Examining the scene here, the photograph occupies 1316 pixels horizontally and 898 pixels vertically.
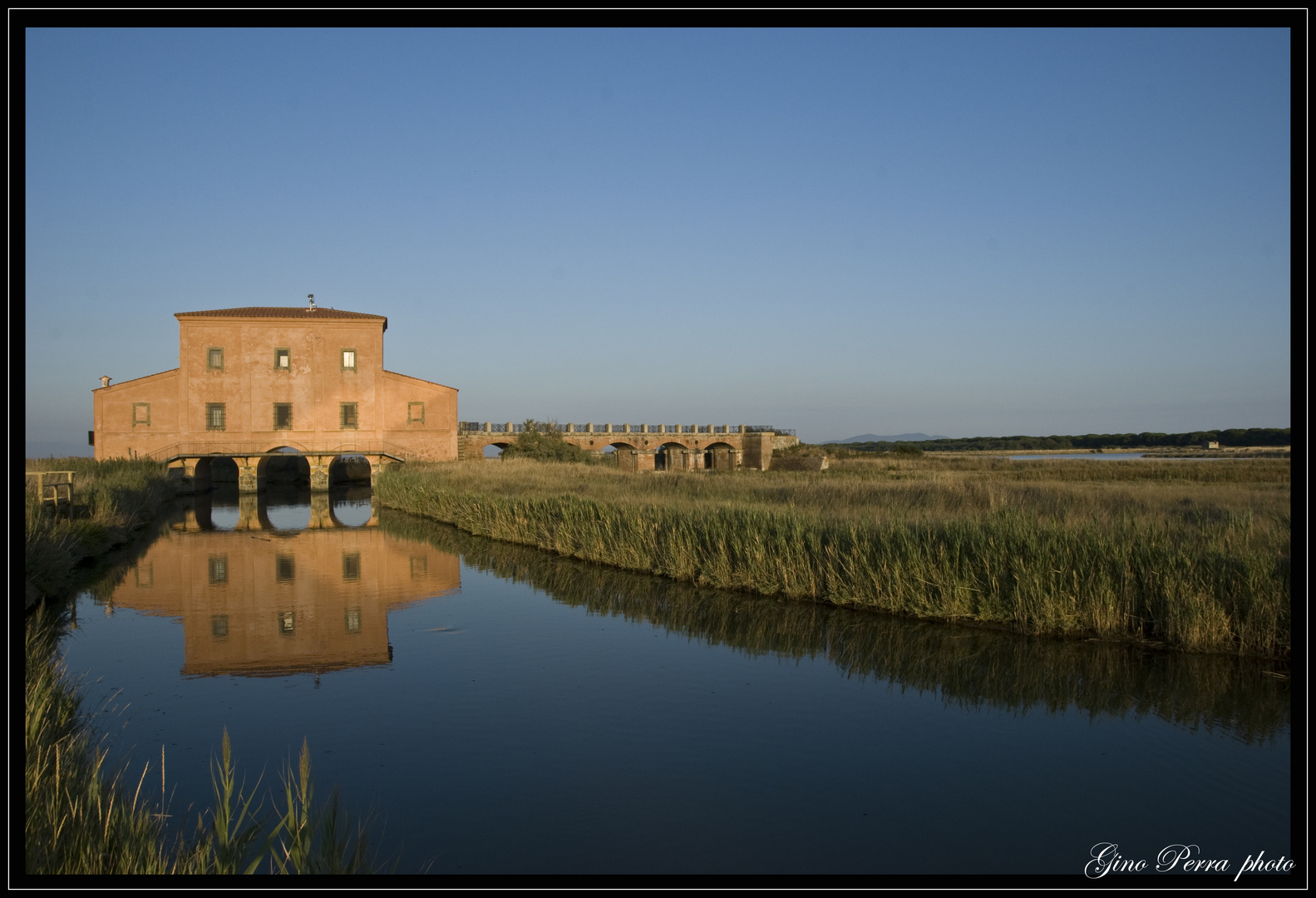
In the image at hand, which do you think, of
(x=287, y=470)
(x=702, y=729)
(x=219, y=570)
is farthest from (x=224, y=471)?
(x=702, y=729)

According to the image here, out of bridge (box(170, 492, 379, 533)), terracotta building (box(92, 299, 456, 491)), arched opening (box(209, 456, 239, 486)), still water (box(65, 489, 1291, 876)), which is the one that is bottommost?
bridge (box(170, 492, 379, 533))

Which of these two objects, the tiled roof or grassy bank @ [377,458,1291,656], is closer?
grassy bank @ [377,458,1291,656]

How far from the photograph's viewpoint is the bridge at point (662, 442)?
43844 mm

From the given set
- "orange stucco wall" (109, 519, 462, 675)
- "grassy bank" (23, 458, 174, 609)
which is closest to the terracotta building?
"grassy bank" (23, 458, 174, 609)

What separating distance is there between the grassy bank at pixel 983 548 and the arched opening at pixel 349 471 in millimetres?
31837

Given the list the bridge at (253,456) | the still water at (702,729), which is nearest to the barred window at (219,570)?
the still water at (702,729)

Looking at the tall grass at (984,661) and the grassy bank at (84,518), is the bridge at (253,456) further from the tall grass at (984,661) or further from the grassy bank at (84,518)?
the tall grass at (984,661)

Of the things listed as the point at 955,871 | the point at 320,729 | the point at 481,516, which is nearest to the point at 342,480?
the point at 481,516

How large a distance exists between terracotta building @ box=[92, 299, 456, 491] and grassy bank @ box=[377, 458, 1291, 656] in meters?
17.3

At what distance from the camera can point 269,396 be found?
119 ft

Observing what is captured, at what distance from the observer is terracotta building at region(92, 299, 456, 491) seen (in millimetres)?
35188

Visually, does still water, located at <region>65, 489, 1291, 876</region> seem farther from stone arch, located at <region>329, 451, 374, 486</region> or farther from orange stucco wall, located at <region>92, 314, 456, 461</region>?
stone arch, located at <region>329, 451, 374, 486</region>

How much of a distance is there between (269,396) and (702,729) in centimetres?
3464
